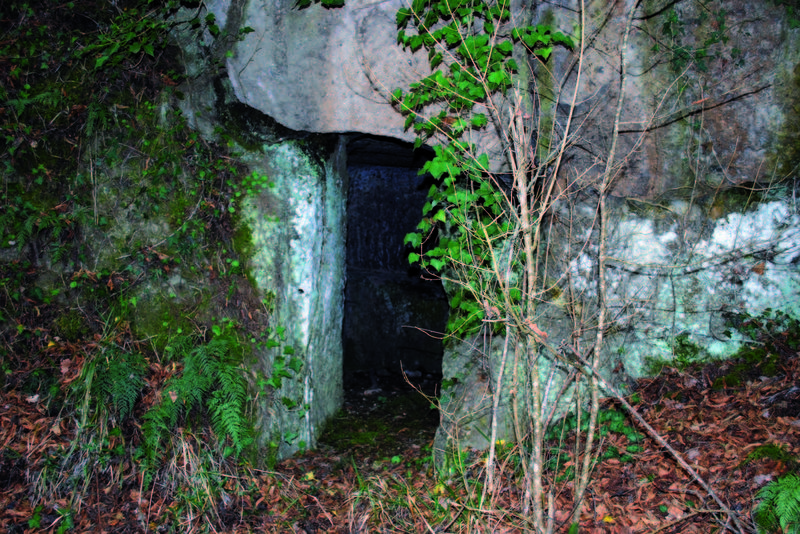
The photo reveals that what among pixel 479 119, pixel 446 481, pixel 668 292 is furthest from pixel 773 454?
pixel 479 119

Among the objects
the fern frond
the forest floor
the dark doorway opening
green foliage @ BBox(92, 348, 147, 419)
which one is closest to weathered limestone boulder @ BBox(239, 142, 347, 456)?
the fern frond

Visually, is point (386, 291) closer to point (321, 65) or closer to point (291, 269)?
point (291, 269)

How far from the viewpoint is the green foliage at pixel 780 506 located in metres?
3.06

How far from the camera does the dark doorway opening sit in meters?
7.32

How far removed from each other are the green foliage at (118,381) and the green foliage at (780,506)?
13.6ft

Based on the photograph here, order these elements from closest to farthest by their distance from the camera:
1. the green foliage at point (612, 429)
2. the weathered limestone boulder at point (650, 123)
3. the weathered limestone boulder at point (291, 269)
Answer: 1. the green foliage at point (612, 429)
2. the weathered limestone boulder at point (650, 123)
3. the weathered limestone boulder at point (291, 269)

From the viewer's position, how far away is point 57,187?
15.3ft

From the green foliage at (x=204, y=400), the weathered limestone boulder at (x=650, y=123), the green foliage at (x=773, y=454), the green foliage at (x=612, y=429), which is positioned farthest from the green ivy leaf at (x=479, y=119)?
the green foliage at (x=773, y=454)

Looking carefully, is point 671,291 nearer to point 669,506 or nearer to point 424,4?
point 669,506

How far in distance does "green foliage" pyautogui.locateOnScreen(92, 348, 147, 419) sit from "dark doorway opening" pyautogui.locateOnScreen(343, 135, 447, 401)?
2.86 meters

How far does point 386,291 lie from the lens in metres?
7.74

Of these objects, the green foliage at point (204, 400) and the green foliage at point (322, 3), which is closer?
the green foliage at point (204, 400)

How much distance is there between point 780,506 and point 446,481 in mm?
2183

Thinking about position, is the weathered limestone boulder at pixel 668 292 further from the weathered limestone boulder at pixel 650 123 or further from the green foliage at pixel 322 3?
the green foliage at pixel 322 3
